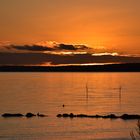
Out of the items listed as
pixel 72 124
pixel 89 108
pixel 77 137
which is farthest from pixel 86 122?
pixel 89 108

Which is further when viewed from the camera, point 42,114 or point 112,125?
point 42,114

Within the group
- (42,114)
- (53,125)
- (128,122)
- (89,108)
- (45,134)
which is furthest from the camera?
(89,108)

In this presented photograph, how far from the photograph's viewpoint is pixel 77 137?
40.8 metres

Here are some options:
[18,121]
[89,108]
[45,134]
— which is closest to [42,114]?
[18,121]

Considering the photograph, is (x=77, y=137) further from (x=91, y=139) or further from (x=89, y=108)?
(x=89, y=108)

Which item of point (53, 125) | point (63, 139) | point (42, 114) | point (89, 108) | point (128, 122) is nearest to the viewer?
point (63, 139)

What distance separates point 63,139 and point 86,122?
13.2m

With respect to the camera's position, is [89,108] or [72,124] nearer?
[72,124]

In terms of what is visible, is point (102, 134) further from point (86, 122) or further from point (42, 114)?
point (42, 114)

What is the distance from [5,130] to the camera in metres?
45.1

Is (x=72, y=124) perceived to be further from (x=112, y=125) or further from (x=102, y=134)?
(x=102, y=134)

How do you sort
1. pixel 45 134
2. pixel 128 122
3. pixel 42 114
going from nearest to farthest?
pixel 45 134
pixel 128 122
pixel 42 114

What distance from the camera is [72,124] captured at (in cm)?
5103

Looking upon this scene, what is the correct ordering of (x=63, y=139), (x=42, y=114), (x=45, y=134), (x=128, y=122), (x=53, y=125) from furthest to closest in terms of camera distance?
(x=42, y=114), (x=128, y=122), (x=53, y=125), (x=45, y=134), (x=63, y=139)
